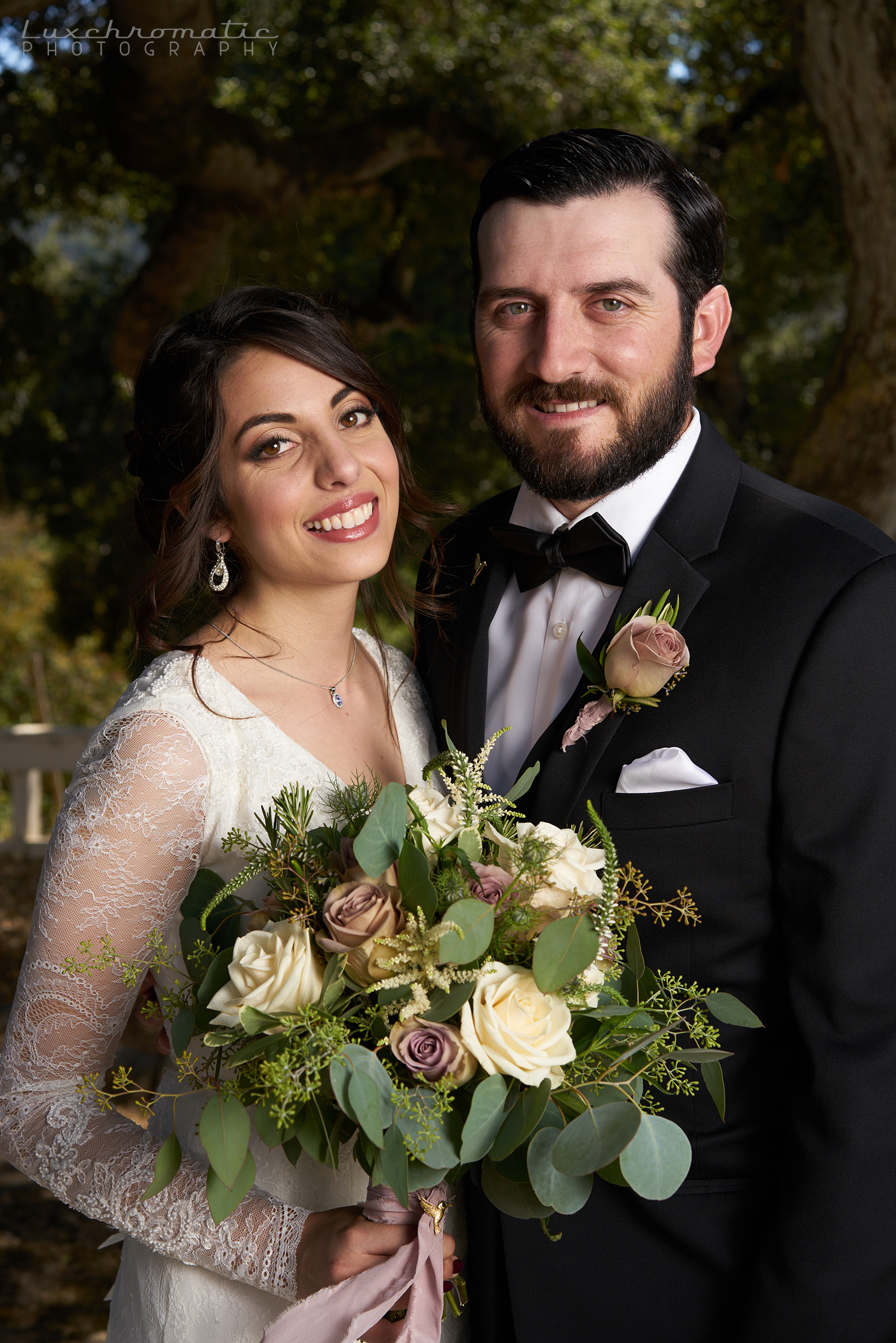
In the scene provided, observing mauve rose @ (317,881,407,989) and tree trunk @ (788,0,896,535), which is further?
tree trunk @ (788,0,896,535)

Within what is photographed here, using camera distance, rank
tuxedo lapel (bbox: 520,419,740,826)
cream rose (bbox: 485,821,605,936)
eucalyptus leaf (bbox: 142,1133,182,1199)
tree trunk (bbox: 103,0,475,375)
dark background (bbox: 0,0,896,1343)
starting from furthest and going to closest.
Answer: tree trunk (bbox: 103,0,475,375)
dark background (bbox: 0,0,896,1343)
tuxedo lapel (bbox: 520,419,740,826)
eucalyptus leaf (bbox: 142,1133,182,1199)
cream rose (bbox: 485,821,605,936)

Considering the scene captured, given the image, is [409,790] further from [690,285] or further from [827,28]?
[827,28]

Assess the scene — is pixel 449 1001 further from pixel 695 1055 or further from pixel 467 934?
pixel 695 1055

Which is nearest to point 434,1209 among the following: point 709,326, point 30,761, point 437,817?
point 437,817

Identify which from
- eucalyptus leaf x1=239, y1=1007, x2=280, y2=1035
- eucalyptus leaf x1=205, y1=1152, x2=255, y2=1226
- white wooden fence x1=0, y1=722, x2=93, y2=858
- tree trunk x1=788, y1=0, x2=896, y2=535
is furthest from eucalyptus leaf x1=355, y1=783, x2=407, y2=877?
white wooden fence x1=0, y1=722, x2=93, y2=858

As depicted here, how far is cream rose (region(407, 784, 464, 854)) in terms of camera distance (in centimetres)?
150

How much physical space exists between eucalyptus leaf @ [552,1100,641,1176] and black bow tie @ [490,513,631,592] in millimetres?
1066

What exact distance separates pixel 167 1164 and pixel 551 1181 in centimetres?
54

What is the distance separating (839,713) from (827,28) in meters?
4.03

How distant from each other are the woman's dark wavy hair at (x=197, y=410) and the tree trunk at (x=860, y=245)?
10.2ft

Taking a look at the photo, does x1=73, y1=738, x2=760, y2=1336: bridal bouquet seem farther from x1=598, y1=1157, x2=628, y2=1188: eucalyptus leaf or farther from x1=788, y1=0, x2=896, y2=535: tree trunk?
x1=788, y1=0, x2=896, y2=535: tree trunk

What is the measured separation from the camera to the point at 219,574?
2412 mm

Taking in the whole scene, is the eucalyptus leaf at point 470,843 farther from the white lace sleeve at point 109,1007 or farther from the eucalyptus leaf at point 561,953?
the white lace sleeve at point 109,1007

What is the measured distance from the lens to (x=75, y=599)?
12555mm
